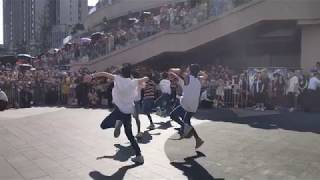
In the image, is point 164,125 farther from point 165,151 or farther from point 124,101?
point 124,101

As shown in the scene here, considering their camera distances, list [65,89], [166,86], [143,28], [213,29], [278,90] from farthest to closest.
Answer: [143,28]
[213,29]
[65,89]
[278,90]
[166,86]

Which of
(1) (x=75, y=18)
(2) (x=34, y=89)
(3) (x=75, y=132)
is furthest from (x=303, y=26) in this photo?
(1) (x=75, y=18)

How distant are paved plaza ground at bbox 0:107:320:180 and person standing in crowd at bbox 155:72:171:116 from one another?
2.97ft

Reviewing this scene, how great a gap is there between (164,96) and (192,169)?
6956 millimetres

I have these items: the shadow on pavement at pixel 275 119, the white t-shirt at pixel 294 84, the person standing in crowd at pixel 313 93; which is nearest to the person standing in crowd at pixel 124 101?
the shadow on pavement at pixel 275 119

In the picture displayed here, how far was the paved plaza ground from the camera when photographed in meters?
7.78

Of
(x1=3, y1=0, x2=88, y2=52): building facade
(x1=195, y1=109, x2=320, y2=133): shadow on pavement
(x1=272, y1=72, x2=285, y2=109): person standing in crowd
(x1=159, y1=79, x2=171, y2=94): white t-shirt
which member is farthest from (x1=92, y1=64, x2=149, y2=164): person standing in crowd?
(x1=3, y1=0, x2=88, y2=52): building facade

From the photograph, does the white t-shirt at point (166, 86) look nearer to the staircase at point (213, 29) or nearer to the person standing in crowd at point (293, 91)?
the person standing in crowd at point (293, 91)

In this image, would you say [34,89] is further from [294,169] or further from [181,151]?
[294,169]

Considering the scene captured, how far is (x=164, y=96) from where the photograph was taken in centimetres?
1495

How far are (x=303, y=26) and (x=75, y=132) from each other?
1370 cm

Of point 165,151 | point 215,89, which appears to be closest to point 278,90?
point 215,89

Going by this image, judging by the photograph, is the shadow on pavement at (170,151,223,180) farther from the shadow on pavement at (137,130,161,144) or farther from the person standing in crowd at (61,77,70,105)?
the person standing in crowd at (61,77,70,105)

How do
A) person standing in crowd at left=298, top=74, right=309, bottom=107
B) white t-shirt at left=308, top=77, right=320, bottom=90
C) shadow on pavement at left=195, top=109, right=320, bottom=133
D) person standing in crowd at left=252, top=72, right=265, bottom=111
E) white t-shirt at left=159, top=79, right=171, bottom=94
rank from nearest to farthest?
shadow on pavement at left=195, top=109, right=320, bottom=133
white t-shirt at left=159, top=79, right=171, bottom=94
white t-shirt at left=308, top=77, right=320, bottom=90
person standing in crowd at left=298, top=74, right=309, bottom=107
person standing in crowd at left=252, top=72, right=265, bottom=111
